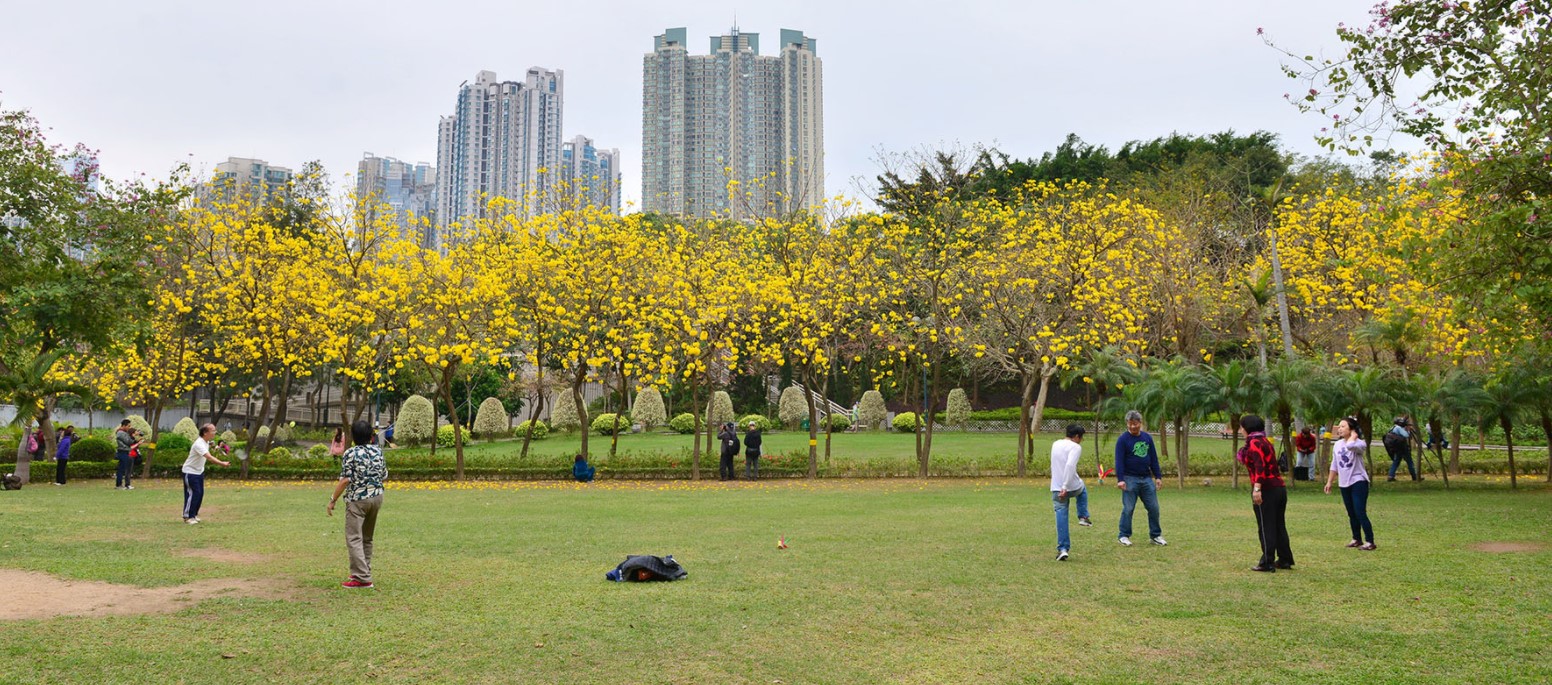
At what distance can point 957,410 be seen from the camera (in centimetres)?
4562

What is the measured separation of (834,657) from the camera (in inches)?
254

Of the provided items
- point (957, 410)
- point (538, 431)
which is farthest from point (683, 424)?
point (957, 410)

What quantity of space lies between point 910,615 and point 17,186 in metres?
20.3

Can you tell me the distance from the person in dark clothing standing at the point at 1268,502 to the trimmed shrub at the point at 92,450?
1113 inches

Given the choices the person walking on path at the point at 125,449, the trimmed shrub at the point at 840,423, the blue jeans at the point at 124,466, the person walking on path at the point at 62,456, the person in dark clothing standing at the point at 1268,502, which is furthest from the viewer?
the trimmed shrub at the point at 840,423

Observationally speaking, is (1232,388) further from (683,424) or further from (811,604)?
(683,424)

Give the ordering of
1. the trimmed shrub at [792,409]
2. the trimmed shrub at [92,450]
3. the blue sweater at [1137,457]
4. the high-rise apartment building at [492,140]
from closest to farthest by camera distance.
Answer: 1. the blue sweater at [1137,457]
2. the trimmed shrub at [92,450]
3. the trimmed shrub at [792,409]
4. the high-rise apartment building at [492,140]

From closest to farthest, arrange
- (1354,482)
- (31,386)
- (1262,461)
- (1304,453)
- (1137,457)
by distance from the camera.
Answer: (1262,461), (1354,482), (1137,457), (31,386), (1304,453)

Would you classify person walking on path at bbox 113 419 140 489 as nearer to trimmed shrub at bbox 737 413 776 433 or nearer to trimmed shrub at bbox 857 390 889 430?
trimmed shrub at bbox 737 413 776 433

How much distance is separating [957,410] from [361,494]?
3851cm

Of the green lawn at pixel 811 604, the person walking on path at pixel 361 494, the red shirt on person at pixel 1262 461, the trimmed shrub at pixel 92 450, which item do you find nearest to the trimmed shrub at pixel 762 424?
the trimmed shrub at pixel 92 450

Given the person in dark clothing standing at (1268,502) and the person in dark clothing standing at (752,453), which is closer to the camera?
the person in dark clothing standing at (1268,502)

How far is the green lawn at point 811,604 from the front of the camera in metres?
6.17

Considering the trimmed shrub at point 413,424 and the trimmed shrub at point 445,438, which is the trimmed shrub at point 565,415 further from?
the trimmed shrub at point 413,424
